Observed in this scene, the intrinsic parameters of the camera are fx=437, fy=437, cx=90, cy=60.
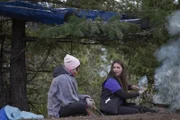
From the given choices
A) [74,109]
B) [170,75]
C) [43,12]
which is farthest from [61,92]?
[43,12]

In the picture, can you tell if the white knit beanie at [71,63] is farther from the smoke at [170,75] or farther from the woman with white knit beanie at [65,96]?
the smoke at [170,75]

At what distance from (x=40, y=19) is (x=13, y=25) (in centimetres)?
132

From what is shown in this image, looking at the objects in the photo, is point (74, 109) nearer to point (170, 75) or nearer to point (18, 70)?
point (170, 75)

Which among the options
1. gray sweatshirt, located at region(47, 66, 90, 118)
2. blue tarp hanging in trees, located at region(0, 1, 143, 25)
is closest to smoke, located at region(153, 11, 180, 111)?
blue tarp hanging in trees, located at region(0, 1, 143, 25)

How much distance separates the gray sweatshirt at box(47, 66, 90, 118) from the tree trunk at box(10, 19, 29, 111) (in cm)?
298

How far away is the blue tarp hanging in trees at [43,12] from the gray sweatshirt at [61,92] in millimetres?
1502

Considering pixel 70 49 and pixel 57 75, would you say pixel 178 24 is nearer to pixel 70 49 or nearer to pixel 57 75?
pixel 57 75

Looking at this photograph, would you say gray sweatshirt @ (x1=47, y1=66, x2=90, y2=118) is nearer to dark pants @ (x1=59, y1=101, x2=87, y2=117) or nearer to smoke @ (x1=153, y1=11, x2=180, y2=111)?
dark pants @ (x1=59, y1=101, x2=87, y2=117)

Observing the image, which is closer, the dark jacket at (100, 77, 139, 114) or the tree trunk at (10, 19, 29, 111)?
the dark jacket at (100, 77, 139, 114)

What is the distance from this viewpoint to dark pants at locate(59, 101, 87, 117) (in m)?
5.93

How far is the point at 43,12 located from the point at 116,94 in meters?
2.04

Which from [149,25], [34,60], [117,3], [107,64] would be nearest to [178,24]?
[149,25]

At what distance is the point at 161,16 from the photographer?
678 cm

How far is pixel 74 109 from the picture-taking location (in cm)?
595
